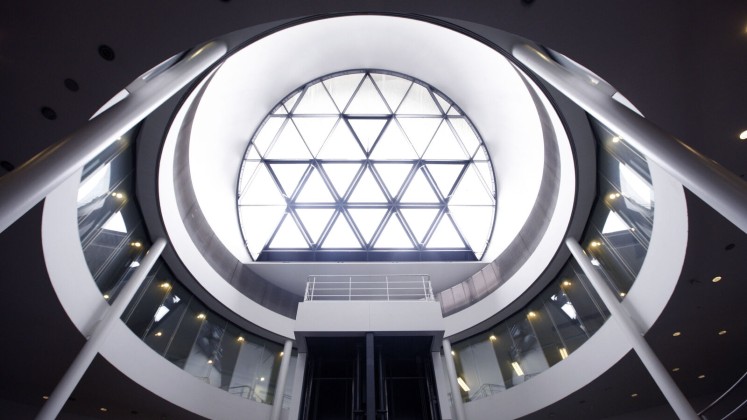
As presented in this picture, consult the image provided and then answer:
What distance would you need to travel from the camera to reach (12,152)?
7.58 m

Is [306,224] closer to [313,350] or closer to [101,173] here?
[313,350]

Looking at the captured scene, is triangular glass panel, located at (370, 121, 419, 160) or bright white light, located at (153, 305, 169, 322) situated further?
triangular glass panel, located at (370, 121, 419, 160)

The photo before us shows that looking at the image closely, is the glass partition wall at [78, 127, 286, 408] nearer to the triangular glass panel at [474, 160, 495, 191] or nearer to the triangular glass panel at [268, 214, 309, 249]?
the triangular glass panel at [268, 214, 309, 249]

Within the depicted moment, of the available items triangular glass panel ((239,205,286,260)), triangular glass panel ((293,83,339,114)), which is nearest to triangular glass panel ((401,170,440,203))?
triangular glass panel ((293,83,339,114))

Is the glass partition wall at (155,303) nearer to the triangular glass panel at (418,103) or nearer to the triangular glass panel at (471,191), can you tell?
the triangular glass panel at (471,191)

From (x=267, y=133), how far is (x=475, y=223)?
13.5m

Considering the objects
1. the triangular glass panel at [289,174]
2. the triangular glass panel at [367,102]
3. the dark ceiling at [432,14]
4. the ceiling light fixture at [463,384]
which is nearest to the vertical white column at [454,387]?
the ceiling light fixture at [463,384]

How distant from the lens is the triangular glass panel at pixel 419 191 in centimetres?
2420

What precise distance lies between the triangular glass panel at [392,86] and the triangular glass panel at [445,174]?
14.7ft

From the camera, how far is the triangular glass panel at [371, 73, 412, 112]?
23.9 meters

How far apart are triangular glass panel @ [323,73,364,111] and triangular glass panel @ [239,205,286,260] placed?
23.8ft

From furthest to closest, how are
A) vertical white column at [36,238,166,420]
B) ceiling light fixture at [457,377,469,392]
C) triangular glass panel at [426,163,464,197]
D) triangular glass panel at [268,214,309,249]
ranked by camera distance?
triangular glass panel at [426,163,464,197] < triangular glass panel at [268,214,309,249] < ceiling light fixture at [457,377,469,392] < vertical white column at [36,238,166,420]

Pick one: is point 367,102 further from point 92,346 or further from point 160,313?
point 92,346

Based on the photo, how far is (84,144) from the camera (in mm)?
6059
